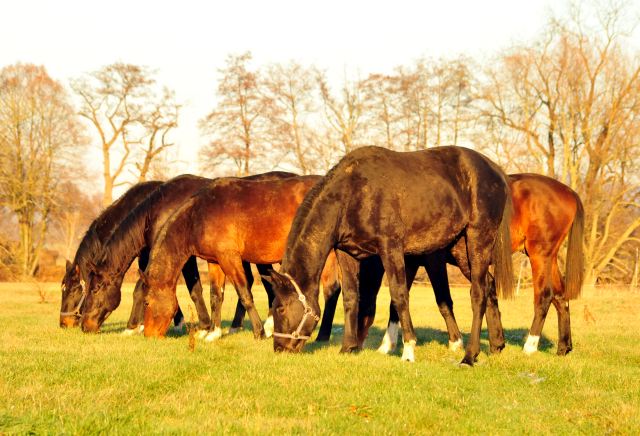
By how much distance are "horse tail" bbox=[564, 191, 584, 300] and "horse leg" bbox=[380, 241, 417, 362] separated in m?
3.19

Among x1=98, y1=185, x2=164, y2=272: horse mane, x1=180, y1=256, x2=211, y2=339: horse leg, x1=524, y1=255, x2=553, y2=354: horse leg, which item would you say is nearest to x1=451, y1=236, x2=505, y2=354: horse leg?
x1=524, y1=255, x2=553, y2=354: horse leg

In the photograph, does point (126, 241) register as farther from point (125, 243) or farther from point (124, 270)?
point (124, 270)

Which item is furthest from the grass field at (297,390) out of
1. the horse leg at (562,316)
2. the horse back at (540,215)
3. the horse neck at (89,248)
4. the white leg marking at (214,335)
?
the horse neck at (89,248)

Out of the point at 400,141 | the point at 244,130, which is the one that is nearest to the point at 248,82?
the point at 244,130

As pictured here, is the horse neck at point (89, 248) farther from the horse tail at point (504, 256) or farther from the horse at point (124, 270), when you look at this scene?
the horse tail at point (504, 256)

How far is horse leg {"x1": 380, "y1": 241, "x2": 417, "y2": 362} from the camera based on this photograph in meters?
6.26

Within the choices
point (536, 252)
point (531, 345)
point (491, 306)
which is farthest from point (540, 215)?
point (531, 345)

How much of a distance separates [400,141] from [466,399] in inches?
1005

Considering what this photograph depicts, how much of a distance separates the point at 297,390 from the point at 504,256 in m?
3.94

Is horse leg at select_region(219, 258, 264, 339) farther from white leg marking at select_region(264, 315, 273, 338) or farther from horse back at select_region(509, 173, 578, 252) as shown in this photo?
horse back at select_region(509, 173, 578, 252)

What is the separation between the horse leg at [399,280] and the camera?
20.5 feet

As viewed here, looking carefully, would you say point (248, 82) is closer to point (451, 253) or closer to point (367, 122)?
point (367, 122)

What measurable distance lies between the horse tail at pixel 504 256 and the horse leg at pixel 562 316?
799 millimetres

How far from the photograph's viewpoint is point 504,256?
24.2 feet
